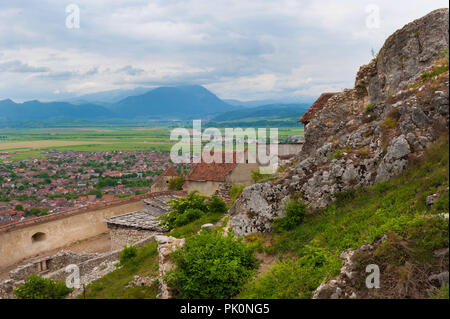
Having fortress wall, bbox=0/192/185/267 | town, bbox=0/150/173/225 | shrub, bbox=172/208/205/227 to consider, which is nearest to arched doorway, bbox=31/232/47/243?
fortress wall, bbox=0/192/185/267

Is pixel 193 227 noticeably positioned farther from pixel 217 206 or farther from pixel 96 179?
pixel 96 179

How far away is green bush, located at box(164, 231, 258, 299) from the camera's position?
7.50 metres

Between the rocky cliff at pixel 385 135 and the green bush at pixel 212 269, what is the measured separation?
1581 mm

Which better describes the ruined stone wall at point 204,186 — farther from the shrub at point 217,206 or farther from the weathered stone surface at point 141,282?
the weathered stone surface at point 141,282

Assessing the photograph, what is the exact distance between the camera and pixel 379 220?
6.96 m

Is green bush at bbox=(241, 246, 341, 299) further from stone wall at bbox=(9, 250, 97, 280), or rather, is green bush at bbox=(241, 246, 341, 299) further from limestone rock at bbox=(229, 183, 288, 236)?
stone wall at bbox=(9, 250, 97, 280)

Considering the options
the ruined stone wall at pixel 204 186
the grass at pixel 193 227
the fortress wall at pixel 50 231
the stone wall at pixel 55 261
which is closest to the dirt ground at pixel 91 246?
the fortress wall at pixel 50 231

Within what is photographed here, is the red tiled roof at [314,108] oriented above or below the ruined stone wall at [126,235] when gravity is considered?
above

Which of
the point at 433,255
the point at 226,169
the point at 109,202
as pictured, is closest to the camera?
the point at 433,255

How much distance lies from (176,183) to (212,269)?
75.7ft

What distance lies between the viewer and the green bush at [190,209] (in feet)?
48.7
